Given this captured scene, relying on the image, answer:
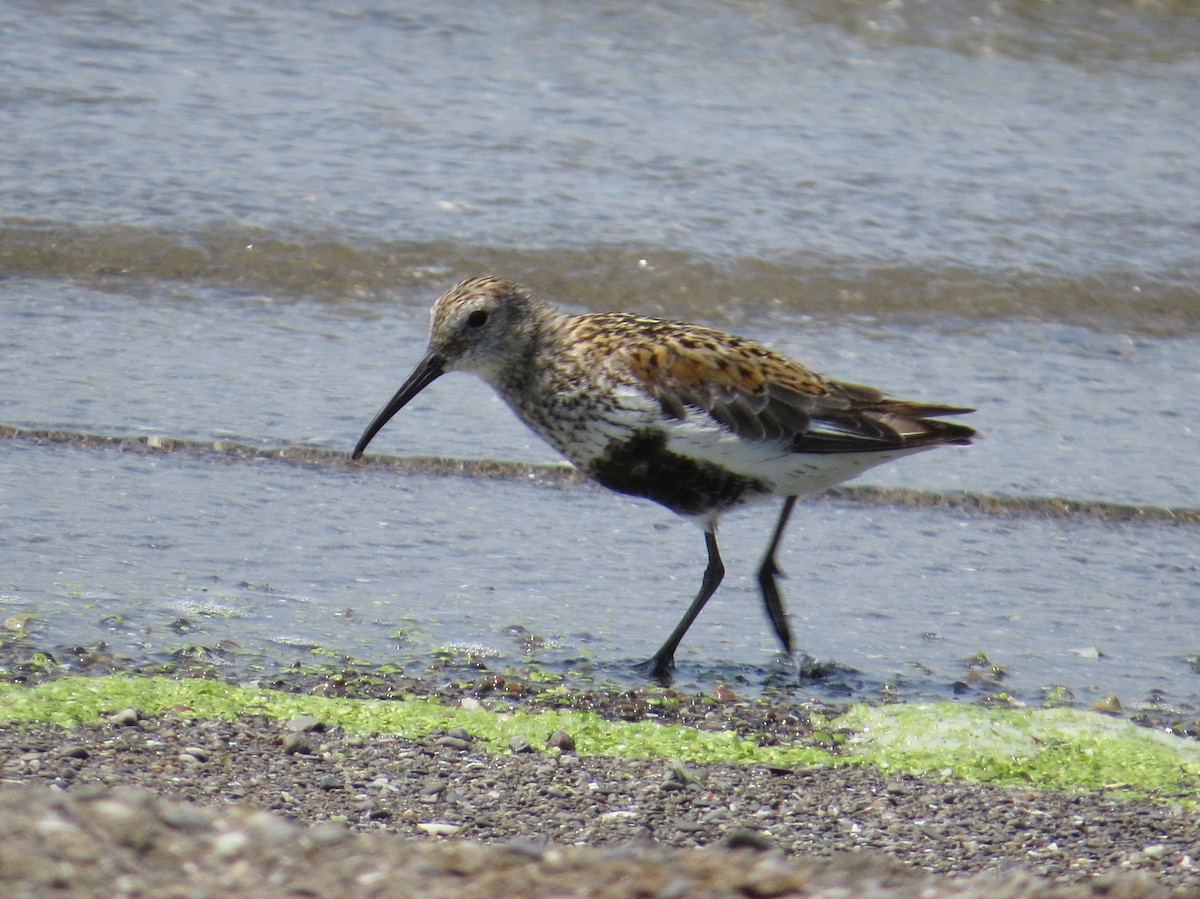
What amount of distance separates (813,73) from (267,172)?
152 inches

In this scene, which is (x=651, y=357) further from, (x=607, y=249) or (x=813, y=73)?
(x=813, y=73)

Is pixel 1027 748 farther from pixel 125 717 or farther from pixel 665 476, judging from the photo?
pixel 125 717

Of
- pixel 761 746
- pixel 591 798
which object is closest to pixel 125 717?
pixel 591 798

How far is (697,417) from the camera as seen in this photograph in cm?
473

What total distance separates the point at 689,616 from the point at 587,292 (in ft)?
11.0

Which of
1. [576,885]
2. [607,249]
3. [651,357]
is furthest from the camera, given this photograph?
[607,249]

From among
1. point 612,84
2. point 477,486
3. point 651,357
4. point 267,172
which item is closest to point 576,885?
point 651,357

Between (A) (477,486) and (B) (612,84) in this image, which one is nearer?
(A) (477,486)

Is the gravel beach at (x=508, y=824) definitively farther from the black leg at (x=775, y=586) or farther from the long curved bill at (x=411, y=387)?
the long curved bill at (x=411, y=387)

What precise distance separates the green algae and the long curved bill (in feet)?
4.42

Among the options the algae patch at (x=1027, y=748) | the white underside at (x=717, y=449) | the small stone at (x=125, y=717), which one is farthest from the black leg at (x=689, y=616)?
the small stone at (x=125, y=717)

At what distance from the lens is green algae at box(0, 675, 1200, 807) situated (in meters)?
3.96

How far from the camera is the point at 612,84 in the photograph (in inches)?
398

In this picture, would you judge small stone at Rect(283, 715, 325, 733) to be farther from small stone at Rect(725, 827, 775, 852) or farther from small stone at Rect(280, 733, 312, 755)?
small stone at Rect(725, 827, 775, 852)
